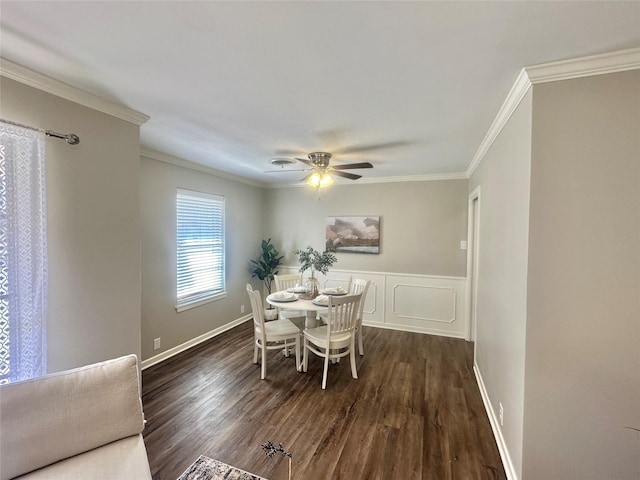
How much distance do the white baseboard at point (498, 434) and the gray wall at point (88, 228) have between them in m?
2.81

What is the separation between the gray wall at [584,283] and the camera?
1.38 metres

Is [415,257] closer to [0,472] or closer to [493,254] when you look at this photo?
[493,254]

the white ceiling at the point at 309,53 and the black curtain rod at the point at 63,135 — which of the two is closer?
the white ceiling at the point at 309,53

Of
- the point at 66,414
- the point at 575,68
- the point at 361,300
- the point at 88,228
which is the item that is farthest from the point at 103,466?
the point at 575,68

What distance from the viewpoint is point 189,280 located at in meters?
3.87

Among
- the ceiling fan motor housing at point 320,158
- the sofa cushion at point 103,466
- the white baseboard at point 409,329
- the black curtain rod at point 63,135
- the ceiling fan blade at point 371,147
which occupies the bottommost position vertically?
the white baseboard at point 409,329

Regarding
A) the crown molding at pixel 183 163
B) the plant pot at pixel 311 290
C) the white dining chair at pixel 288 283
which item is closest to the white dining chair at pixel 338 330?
the plant pot at pixel 311 290

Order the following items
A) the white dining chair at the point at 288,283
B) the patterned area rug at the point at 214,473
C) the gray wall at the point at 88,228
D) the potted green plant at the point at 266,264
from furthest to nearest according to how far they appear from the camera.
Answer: the potted green plant at the point at 266,264
the white dining chair at the point at 288,283
the gray wall at the point at 88,228
the patterned area rug at the point at 214,473

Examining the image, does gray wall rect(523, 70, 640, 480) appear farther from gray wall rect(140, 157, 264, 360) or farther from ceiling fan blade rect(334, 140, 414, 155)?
gray wall rect(140, 157, 264, 360)

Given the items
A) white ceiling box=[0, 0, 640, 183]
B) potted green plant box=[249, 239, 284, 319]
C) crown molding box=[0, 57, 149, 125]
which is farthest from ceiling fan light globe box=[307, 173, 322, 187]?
potted green plant box=[249, 239, 284, 319]

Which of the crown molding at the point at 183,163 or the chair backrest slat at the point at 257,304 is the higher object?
the crown molding at the point at 183,163

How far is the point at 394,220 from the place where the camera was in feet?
15.3

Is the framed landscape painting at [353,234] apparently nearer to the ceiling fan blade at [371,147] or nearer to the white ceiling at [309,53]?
the ceiling fan blade at [371,147]

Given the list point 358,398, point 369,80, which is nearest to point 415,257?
point 358,398
